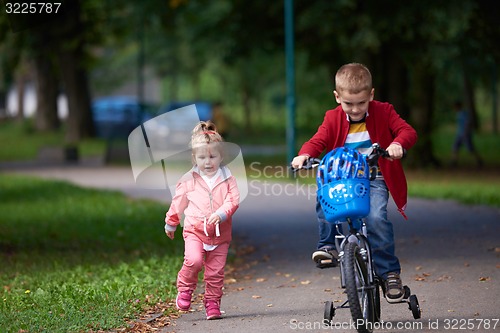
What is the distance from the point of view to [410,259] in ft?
36.3

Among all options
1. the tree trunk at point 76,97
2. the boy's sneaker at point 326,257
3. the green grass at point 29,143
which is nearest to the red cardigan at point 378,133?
the boy's sneaker at point 326,257

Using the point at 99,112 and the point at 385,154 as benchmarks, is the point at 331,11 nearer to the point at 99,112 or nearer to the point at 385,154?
the point at 385,154

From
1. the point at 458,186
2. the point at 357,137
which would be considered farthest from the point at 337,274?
the point at 458,186

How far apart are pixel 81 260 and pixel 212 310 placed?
4421 mm

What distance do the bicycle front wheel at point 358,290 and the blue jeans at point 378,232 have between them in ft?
1.10

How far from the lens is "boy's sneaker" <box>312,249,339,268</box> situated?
7.20m

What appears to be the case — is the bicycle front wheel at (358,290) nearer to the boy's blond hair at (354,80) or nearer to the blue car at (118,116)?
the boy's blond hair at (354,80)

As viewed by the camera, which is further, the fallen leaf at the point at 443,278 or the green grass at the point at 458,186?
the green grass at the point at 458,186

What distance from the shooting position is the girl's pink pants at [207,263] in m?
7.88

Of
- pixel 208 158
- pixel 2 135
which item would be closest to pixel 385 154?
pixel 208 158

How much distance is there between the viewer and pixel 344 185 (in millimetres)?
6559

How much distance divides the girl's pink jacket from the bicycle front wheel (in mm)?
1253

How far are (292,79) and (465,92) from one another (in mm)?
26921

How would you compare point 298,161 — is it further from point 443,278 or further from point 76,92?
point 76,92
